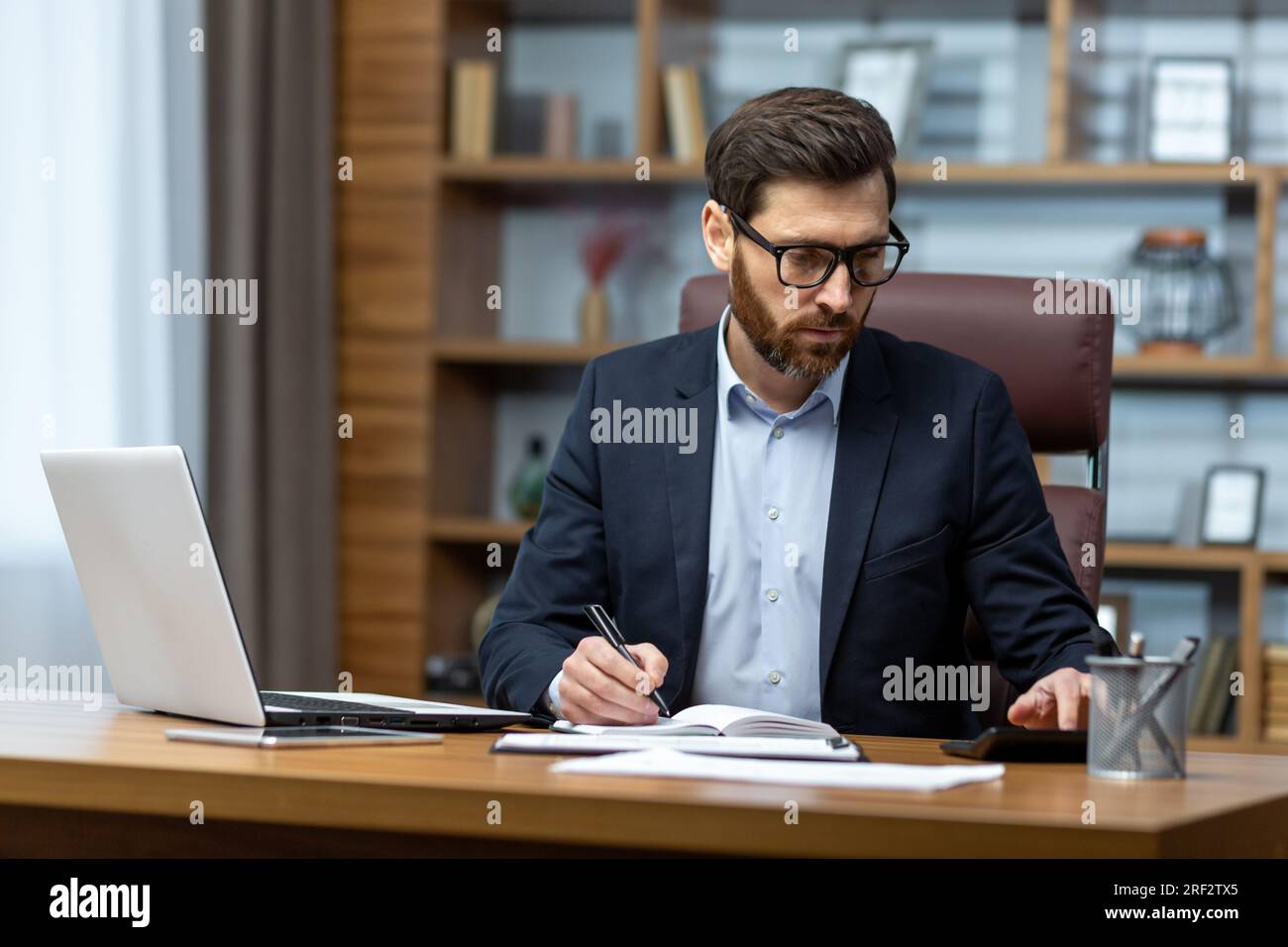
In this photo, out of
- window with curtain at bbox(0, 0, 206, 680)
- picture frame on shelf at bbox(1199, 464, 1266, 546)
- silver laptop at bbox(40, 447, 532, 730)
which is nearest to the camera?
silver laptop at bbox(40, 447, 532, 730)

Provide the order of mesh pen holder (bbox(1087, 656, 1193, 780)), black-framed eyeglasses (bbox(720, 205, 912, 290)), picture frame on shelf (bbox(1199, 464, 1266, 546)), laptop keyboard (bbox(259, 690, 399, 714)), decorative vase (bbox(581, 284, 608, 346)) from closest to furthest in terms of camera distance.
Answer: mesh pen holder (bbox(1087, 656, 1193, 780)) → laptop keyboard (bbox(259, 690, 399, 714)) → black-framed eyeglasses (bbox(720, 205, 912, 290)) → picture frame on shelf (bbox(1199, 464, 1266, 546)) → decorative vase (bbox(581, 284, 608, 346))

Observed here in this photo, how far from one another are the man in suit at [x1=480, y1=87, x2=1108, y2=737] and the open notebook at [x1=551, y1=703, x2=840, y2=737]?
0.29 metres

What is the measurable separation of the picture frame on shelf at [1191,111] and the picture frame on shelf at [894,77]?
48 cm

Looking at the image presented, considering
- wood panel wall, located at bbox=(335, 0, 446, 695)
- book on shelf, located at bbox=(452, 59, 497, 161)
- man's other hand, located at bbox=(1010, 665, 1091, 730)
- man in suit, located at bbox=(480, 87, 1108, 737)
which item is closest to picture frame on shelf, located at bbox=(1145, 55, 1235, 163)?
book on shelf, located at bbox=(452, 59, 497, 161)

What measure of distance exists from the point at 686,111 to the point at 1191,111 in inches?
40.9

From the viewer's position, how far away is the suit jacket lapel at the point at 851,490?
1.69m

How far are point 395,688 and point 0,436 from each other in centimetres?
114

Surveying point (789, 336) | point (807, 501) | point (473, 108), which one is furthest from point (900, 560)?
point (473, 108)

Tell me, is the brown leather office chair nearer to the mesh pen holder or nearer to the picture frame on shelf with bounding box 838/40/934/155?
the mesh pen holder

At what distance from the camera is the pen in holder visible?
110cm

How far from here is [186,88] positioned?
300 cm

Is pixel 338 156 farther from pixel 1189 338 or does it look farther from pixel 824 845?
pixel 824 845

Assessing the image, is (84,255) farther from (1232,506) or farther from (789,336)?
(1232,506)
